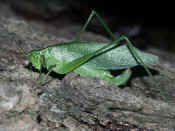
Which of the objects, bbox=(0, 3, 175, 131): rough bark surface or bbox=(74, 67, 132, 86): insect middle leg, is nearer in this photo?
bbox=(0, 3, 175, 131): rough bark surface

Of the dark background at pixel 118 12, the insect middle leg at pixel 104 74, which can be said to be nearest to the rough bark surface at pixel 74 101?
the insect middle leg at pixel 104 74

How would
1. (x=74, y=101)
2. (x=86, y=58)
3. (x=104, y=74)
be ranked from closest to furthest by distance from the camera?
(x=74, y=101), (x=86, y=58), (x=104, y=74)

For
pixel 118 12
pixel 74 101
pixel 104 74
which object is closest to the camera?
pixel 74 101

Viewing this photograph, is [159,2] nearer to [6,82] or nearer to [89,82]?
[89,82]

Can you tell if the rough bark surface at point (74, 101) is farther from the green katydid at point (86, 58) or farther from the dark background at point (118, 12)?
the dark background at point (118, 12)

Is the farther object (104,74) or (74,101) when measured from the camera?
(104,74)

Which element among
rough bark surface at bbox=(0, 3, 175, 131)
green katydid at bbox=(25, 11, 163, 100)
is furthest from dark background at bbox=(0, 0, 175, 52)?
green katydid at bbox=(25, 11, 163, 100)

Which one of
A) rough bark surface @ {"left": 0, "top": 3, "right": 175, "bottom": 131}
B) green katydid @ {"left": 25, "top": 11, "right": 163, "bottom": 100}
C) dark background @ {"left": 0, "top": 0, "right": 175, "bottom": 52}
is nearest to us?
rough bark surface @ {"left": 0, "top": 3, "right": 175, "bottom": 131}

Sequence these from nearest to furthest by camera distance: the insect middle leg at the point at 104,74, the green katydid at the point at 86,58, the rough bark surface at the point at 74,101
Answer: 1. the rough bark surface at the point at 74,101
2. the green katydid at the point at 86,58
3. the insect middle leg at the point at 104,74

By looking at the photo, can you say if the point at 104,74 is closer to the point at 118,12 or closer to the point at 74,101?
the point at 74,101

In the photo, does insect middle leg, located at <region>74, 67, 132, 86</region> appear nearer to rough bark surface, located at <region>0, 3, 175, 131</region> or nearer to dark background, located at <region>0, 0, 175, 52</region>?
rough bark surface, located at <region>0, 3, 175, 131</region>

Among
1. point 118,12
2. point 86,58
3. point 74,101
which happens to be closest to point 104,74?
point 86,58
